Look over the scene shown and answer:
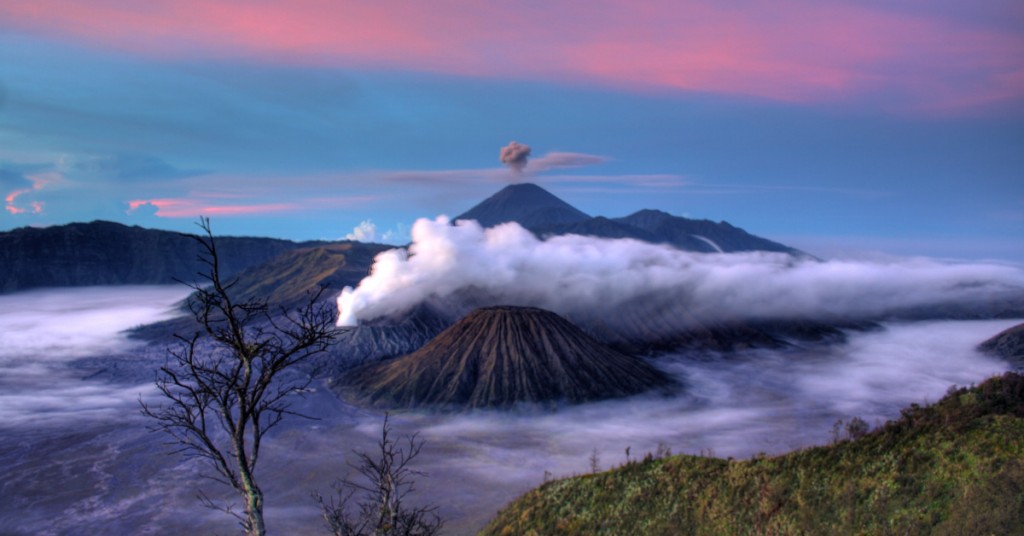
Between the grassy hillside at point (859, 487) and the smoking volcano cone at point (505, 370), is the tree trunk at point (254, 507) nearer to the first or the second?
the grassy hillside at point (859, 487)

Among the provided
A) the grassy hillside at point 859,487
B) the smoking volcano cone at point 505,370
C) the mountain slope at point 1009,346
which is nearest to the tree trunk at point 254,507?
the grassy hillside at point 859,487

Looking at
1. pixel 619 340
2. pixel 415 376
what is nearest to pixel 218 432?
pixel 415 376

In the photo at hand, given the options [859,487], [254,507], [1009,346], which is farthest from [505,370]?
[1009,346]

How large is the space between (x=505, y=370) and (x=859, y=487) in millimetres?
80760

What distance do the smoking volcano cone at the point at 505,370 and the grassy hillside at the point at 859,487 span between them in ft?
214

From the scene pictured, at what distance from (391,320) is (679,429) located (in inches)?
3251

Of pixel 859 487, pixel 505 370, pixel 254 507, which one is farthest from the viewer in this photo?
pixel 505 370

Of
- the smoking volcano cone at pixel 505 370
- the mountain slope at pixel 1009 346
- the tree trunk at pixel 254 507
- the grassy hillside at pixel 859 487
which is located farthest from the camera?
the mountain slope at pixel 1009 346

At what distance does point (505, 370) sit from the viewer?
347ft

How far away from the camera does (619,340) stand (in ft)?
539

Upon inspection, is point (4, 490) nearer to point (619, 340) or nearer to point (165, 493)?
point (165, 493)

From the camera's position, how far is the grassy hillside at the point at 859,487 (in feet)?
78.5

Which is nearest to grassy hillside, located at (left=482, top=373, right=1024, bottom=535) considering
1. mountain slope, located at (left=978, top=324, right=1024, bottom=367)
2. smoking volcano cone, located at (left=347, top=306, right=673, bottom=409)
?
smoking volcano cone, located at (left=347, top=306, right=673, bottom=409)

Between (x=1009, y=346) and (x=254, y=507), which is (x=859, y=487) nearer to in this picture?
(x=254, y=507)
